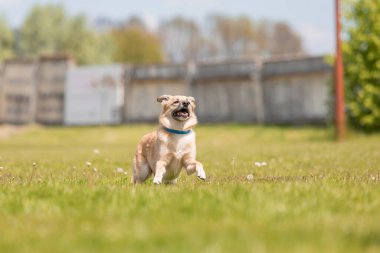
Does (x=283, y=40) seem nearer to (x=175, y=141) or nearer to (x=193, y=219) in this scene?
(x=175, y=141)

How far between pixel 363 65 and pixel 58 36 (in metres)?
33.2

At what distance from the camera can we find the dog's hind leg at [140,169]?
7586mm

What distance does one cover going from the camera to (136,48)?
7056 cm

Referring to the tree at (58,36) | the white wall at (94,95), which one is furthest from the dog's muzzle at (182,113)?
the tree at (58,36)

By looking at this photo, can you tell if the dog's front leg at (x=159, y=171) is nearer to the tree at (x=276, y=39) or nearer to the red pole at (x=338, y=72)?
the red pole at (x=338, y=72)

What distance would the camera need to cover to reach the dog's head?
23.0ft

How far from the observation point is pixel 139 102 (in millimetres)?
34594

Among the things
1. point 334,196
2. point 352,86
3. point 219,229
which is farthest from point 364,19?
point 219,229

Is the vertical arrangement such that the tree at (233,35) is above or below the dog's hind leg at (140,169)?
above

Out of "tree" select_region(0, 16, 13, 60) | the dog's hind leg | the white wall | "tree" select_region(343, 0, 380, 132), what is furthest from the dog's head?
"tree" select_region(0, 16, 13, 60)

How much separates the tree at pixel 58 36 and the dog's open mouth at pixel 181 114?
4413 cm

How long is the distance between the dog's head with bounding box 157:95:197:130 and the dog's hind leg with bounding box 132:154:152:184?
79 cm

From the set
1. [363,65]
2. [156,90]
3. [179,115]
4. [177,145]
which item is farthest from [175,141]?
[156,90]

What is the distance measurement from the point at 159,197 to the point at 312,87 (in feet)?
85.4
